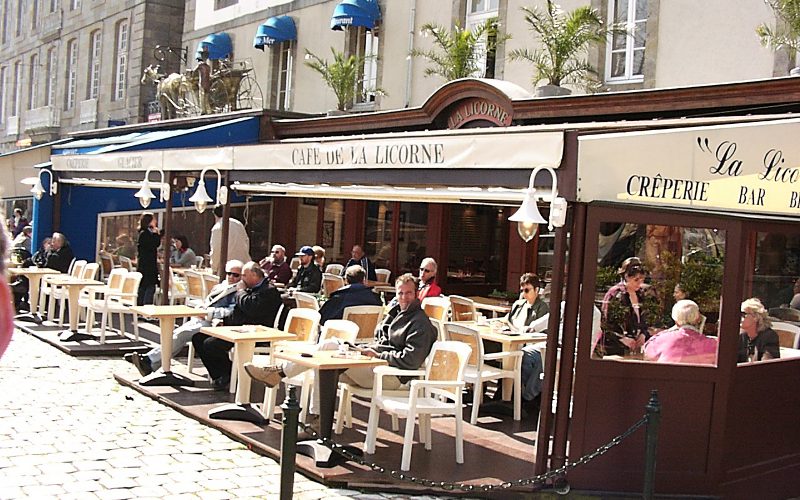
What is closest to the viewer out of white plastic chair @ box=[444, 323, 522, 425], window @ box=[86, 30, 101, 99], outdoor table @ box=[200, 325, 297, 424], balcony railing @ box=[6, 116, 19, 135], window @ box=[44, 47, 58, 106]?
outdoor table @ box=[200, 325, 297, 424]

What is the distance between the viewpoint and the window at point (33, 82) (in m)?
34.9

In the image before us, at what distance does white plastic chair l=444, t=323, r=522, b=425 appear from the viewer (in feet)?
27.8

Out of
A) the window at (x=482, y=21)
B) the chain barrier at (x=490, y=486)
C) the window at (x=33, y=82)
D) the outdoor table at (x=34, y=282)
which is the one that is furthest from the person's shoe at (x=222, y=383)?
the window at (x=33, y=82)

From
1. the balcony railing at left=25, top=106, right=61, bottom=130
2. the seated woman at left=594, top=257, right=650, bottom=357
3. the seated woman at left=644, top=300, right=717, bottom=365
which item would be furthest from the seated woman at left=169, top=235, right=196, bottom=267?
the balcony railing at left=25, top=106, right=61, bottom=130

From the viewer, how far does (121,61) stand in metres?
28.5

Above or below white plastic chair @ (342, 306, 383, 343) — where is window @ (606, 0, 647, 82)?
above

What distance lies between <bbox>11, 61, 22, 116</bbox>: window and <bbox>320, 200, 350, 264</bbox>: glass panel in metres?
22.8

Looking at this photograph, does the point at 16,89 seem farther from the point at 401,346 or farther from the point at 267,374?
the point at 401,346

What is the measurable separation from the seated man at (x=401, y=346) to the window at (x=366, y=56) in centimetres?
1033

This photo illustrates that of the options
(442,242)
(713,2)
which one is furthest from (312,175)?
(442,242)

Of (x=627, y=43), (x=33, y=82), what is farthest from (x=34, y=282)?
(x=33, y=82)

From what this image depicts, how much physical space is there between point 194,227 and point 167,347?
9.96 metres

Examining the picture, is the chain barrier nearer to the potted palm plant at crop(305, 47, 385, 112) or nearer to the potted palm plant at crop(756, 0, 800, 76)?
the potted palm plant at crop(756, 0, 800, 76)

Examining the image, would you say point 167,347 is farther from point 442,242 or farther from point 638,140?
point 442,242
